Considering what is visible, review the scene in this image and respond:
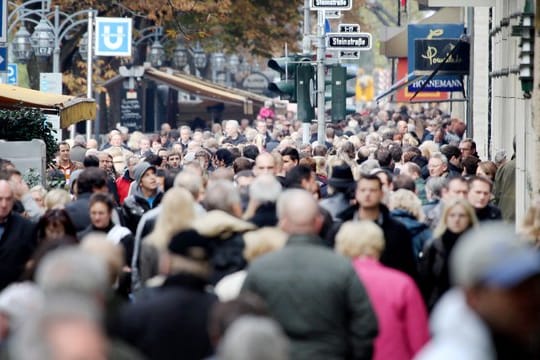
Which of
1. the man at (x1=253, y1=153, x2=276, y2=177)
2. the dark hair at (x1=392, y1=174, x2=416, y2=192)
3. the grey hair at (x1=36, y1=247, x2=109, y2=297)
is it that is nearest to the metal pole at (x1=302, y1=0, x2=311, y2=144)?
the man at (x1=253, y1=153, x2=276, y2=177)

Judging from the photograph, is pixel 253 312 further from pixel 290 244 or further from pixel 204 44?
pixel 204 44

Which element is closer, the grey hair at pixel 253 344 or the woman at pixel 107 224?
the grey hair at pixel 253 344

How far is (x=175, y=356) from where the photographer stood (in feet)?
22.6

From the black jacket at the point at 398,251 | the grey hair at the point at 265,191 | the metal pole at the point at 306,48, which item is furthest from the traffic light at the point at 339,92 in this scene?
the black jacket at the point at 398,251

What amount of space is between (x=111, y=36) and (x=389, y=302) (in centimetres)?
2718

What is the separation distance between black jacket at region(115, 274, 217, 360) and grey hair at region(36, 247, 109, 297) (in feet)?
2.62

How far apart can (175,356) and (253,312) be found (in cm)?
80

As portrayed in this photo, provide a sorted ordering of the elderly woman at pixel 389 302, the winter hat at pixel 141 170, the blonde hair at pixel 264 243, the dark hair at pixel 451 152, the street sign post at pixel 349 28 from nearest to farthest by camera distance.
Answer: the elderly woman at pixel 389 302, the blonde hair at pixel 264 243, the winter hat at pixel 141 170, the dark hair at pixel 451 152, the street sign post at pixel 349 28

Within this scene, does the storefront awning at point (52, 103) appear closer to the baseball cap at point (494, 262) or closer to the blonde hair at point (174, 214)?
the blonde hair at point (174, 214)

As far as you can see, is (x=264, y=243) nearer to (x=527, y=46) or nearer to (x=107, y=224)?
(x=107, y=224)

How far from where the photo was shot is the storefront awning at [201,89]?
44284 millimetres

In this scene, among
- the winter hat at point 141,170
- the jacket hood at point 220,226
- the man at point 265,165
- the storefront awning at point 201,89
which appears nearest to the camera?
the jacket hood at point 220,226

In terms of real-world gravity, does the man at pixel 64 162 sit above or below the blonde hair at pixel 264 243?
above

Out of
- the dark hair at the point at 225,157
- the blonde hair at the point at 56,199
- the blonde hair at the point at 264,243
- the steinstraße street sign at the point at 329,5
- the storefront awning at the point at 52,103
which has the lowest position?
the blonde hair at the point at 264,243
